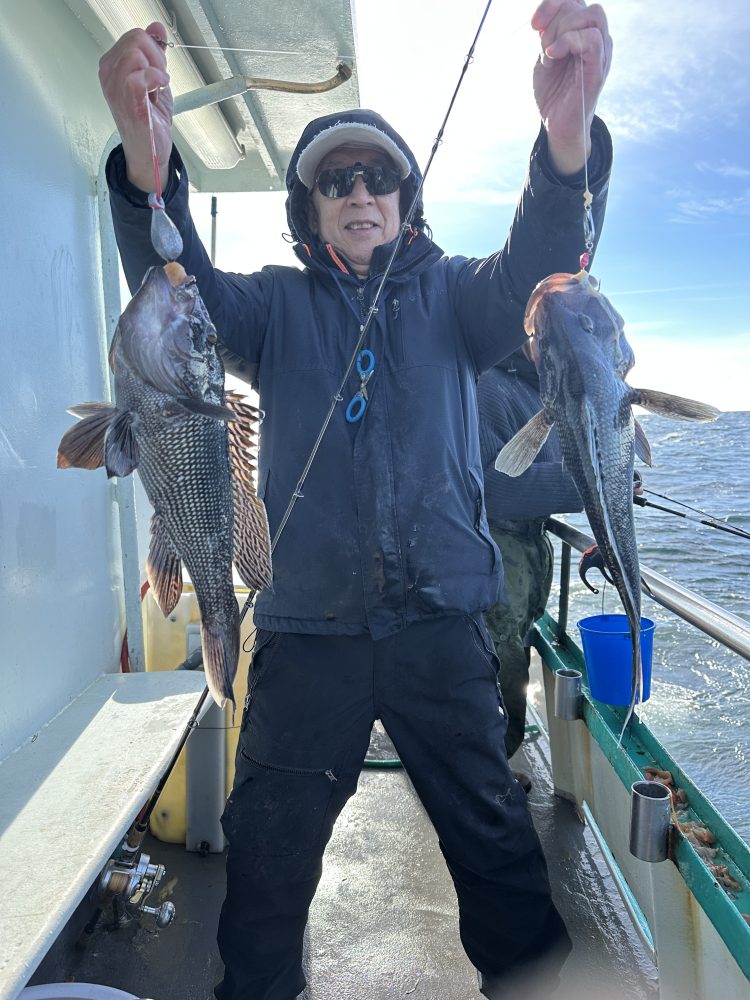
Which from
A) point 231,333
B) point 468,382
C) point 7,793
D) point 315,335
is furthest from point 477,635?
point 7,793

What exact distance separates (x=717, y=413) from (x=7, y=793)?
2.55m

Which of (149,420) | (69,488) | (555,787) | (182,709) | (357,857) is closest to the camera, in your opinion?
(149,420)

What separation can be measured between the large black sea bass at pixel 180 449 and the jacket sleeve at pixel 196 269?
39 cm

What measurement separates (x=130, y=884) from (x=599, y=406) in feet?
7.73

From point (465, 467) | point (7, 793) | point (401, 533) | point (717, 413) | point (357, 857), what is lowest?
point (357, 857)

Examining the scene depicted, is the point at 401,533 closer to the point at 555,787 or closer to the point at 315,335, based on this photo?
the point at 315,335

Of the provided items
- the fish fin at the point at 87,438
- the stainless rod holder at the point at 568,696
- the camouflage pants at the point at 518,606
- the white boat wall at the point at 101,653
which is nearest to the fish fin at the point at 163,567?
the fish fin at the point at 87,438

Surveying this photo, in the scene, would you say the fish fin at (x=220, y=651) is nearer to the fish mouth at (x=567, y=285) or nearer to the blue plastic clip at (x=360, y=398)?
the blue plastic clip at (x=360, y=398)

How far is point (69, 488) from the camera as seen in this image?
324 cm

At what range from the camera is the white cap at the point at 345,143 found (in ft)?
8.33

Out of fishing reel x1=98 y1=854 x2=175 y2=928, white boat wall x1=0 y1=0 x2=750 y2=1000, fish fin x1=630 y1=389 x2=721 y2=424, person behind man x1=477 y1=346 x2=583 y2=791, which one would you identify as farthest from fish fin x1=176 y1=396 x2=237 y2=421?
person behind man x1=477 y1=346 x2=583 y2=791

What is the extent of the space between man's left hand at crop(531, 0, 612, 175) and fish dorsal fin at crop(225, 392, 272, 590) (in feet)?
3.79

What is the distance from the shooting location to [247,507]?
1.91 meters

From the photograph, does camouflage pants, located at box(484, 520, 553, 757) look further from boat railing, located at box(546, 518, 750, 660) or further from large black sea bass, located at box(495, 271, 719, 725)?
large black sea bass, located at box(495, 271, 719, 725)
